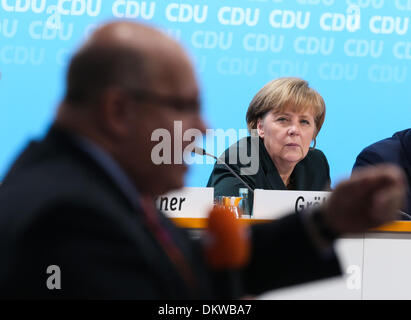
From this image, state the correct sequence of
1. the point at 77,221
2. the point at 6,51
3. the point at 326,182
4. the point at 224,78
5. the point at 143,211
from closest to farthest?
1. the point at 77,221
2. the point at 143,211
3. the point at 326,182
4. the point at 6,51
5. the point at 224,78

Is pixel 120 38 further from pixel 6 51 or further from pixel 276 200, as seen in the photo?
pixel 6 51

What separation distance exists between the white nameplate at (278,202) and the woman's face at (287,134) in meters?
0.66

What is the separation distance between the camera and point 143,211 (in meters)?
0.73

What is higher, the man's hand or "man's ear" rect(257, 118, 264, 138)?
"man's ear" rect(257, 118, 264, 138)

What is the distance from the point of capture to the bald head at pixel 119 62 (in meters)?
0.69

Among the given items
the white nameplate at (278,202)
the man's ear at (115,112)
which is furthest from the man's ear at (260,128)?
the man's ear at (115,112)

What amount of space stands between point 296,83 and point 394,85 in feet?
6.81

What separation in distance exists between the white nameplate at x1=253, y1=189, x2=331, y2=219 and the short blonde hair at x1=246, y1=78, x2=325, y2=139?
2.49 feet

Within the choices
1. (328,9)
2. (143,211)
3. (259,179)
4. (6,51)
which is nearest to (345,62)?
(328,9)

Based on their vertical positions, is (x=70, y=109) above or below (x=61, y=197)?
above

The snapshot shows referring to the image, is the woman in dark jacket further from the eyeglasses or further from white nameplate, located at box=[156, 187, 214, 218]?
the eyeglasses

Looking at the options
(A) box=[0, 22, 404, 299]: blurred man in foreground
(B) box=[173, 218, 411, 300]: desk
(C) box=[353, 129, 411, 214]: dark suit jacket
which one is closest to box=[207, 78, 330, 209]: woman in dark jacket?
(C) box=[353, 129, 411, 214]: dark suit jacket

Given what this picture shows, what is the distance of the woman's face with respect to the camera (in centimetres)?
354

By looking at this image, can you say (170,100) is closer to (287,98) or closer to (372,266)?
(372,266)
